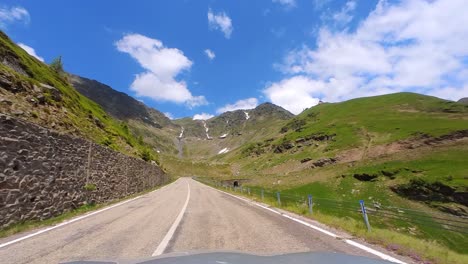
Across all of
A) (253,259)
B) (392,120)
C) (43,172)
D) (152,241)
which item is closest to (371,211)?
(152,241)

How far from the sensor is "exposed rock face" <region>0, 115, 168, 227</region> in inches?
384

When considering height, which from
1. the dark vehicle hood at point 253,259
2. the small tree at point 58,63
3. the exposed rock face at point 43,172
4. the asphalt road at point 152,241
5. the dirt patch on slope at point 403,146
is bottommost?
the asphalt road at point 152,241

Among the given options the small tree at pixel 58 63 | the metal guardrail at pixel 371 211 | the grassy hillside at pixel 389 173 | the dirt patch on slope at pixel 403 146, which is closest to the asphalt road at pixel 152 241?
the grassy hillside at pixel 389 173

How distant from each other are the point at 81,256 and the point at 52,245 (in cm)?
165

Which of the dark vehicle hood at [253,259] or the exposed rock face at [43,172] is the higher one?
the exposed rock face at [43,172]

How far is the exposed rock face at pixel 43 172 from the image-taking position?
9.76 metres

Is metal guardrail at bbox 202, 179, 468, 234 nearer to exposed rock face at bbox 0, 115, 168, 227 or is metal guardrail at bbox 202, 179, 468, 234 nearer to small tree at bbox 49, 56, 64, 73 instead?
exposed rock face at bbox 0, 115, 168, 227

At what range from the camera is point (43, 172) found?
39.1ft

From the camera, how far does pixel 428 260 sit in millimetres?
6723

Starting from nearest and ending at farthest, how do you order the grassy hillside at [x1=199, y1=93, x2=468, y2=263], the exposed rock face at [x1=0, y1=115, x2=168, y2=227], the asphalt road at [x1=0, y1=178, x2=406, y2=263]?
the asphalt road at [x1=0, y1=178, x2=406, y2=263]
the exposed rock face at [x1=0, y1=115, x2=168, y2=227]
the grassy hillside at [x1=199, y1=93, x2=468, y2=263]

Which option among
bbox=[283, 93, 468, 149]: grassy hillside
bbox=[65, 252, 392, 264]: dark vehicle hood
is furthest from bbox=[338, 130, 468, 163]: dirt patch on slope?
bbox=[65, 252, 392, 264]: dark vehicle hood

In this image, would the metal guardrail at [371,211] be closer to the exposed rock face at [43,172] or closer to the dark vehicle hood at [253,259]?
the dark vehicle hood at [253,259]

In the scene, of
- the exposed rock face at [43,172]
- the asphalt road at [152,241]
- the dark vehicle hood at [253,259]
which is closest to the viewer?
the dark vehicle hood at [253,259]

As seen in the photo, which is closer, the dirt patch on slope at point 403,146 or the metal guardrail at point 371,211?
the metal guardrail at point 371,211
